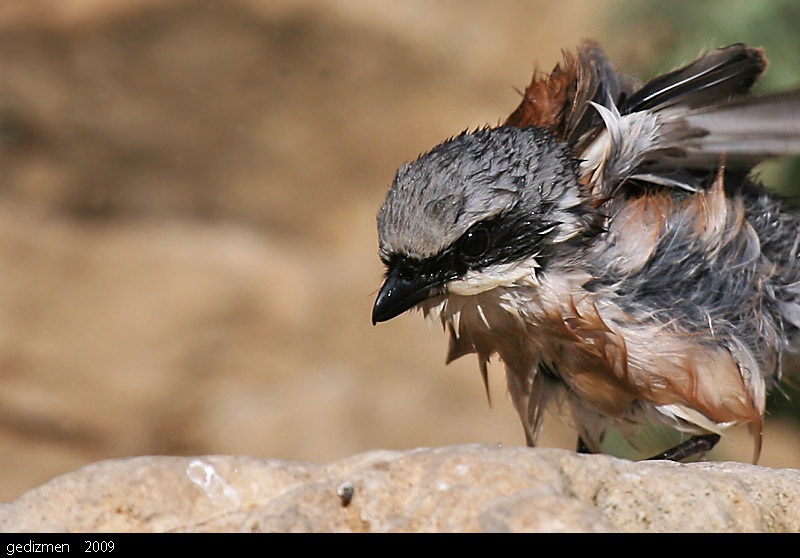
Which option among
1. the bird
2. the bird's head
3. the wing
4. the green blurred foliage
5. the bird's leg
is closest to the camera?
the bird's head

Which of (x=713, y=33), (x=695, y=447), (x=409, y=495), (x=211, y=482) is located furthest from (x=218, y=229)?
(x=409, y=495)

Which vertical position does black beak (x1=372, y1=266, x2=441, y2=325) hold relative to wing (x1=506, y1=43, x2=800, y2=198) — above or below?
below

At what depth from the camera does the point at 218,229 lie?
9.70 meters

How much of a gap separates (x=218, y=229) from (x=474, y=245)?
18.9 feet

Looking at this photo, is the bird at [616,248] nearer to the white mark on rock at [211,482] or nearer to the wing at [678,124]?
the wing at [678,124]

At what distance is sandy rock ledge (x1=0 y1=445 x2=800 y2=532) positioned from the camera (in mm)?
2898

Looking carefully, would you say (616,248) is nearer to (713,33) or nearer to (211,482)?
(211,482)

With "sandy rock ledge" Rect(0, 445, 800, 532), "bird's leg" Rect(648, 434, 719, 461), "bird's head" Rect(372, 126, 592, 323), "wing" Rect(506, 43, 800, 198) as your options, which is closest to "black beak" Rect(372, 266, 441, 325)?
"bird's head" Rect(372, 126, 592, 323)

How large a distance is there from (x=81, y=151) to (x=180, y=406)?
95.8 inches

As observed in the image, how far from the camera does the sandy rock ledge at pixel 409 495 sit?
2.90 metres

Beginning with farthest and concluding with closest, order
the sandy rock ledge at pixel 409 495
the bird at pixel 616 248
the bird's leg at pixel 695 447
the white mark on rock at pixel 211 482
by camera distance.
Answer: the bird's leg at pixel 695 447 → the bird at pixel 616 248 → the white mark on rock at pixel 211 482 → the sandy rock ledge at pixel 409 495

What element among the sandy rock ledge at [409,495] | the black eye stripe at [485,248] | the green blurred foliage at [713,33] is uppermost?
the green blurred foliage at [713,33]

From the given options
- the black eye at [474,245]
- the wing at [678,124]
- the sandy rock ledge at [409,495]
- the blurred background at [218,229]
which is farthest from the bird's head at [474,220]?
the blurred background at [218,229]

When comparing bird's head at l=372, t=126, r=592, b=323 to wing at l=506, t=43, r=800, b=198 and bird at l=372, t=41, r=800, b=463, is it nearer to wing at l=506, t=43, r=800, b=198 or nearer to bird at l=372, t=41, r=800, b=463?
bird at l=372, t=41, r=800, b=463
